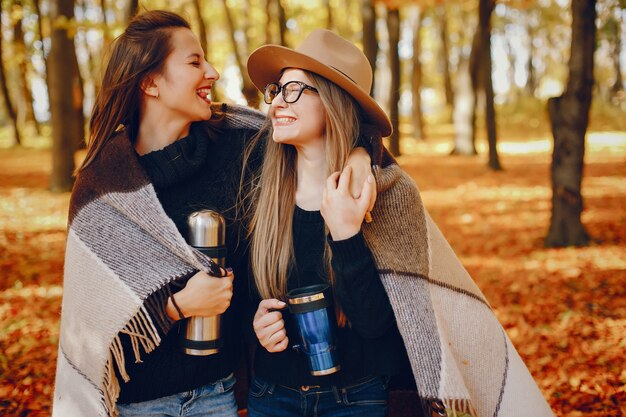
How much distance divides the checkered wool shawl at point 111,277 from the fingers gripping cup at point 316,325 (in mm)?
403

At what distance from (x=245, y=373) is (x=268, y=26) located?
20.4 m

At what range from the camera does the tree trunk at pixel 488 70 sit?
14.8m

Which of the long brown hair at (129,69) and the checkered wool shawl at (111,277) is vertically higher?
the long brown hair at (129,69)

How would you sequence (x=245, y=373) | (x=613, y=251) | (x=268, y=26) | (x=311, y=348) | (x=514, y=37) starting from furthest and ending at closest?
1. (x=514, y=37)
2. (x=268, y=26)
3. (x=613, y=251)
4. (x=245, y=373)
5. (x=311, y=348)

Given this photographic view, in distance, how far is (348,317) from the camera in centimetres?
237

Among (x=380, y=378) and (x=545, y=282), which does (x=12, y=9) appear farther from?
(x=380, y=378)

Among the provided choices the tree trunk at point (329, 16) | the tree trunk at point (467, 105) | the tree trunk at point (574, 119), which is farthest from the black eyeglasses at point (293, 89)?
the tree trunk at point (329, 16)

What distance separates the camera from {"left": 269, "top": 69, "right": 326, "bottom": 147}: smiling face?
2.54m

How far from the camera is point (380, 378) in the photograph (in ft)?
8.23

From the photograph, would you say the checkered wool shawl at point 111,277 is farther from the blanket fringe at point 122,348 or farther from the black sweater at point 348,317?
the black sweater at point 348,317

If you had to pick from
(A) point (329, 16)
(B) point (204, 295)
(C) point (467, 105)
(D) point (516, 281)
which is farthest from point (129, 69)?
(A) point (329, 16)

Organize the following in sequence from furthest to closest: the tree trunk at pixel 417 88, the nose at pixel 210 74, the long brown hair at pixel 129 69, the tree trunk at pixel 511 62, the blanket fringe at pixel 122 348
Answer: the tree trunk at pixel 511 62 → the tree trunk at pixel 417 88 → the nose at pixel 210 74 → the long brown hair at pixel 129 69 → the blanket fringe at pixel 122 348

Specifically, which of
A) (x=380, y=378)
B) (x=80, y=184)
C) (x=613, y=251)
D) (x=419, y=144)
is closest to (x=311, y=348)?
(x=380, y=378)

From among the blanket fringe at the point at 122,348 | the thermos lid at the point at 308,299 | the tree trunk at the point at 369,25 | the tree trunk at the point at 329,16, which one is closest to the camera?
the thermos lid at the point at 308,299
